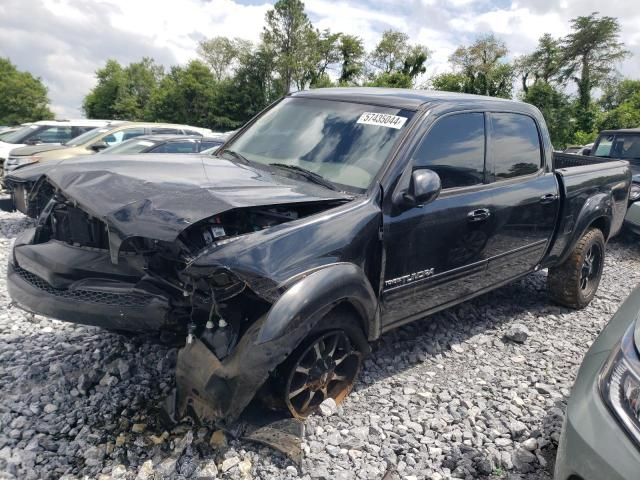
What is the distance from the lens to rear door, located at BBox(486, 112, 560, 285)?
3.53m

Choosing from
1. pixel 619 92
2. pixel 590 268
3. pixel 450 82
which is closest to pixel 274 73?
pixel 450 82

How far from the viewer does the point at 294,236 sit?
7.76 ft

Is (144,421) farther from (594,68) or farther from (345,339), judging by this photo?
(594,68)

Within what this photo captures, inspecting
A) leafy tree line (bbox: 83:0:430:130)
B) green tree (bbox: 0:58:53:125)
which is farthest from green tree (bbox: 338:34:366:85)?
green tree (bbox: 0:58:53:125)

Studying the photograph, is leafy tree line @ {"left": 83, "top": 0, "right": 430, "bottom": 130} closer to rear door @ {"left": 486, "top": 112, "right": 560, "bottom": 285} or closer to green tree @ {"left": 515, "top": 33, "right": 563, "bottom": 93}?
green tree @ {"left": 515, "top": 33, "right": 563, "bottom": 93}

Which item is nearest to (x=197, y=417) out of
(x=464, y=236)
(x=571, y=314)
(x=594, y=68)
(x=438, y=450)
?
(x=438, y=450)

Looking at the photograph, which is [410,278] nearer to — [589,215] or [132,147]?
[589,215]

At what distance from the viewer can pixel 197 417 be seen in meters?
2.37

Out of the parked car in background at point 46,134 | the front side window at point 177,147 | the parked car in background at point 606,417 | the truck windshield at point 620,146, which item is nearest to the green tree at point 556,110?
the truck windshield at point 620,146

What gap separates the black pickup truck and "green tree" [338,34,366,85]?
4721 centimetres

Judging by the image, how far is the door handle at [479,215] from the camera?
→ 324 cm

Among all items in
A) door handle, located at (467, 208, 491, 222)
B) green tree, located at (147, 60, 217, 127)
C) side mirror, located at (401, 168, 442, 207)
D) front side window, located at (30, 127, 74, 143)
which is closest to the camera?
side mirror, located at (401, 168, 442, 207)

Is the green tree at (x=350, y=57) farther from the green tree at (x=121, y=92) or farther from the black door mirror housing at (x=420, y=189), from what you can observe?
the black door mirror housing at (x=420, y=189)

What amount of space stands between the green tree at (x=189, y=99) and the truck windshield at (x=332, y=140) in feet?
134
